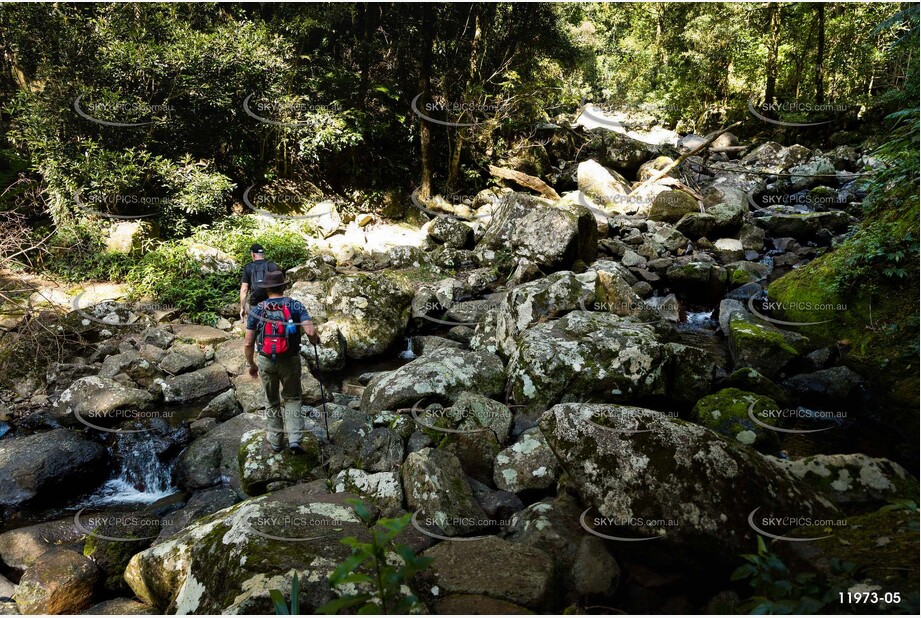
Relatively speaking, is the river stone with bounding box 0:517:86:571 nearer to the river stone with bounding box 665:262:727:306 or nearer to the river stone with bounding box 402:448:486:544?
the river stone with bounding box 402:448:486:544

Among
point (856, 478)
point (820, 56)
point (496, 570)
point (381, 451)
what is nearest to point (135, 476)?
point (381, 451)

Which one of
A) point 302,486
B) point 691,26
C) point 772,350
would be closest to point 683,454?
point 302,486

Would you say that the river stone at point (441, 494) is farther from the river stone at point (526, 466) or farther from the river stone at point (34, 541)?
the river stone at point (34, 541)

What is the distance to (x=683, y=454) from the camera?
12.3ft

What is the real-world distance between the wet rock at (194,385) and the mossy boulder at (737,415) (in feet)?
24.4

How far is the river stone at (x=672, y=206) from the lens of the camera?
15234 millimetres

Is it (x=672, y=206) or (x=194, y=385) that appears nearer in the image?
(x=194, y=385)

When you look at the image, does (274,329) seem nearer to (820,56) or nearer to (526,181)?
(526,181)

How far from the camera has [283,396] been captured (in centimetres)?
541

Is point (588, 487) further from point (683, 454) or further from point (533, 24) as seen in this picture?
point (533, 24)

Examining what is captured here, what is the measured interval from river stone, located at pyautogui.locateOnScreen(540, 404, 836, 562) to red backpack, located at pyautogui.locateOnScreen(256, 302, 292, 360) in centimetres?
297

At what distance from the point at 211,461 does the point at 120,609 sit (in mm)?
2126


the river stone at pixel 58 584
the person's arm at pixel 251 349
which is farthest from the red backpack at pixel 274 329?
the river stone at pixel 58 584

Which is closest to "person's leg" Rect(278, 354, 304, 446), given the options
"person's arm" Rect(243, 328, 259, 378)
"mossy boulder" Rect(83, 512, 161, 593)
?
"person's arm" Rect(243, 328, 259, 378)
